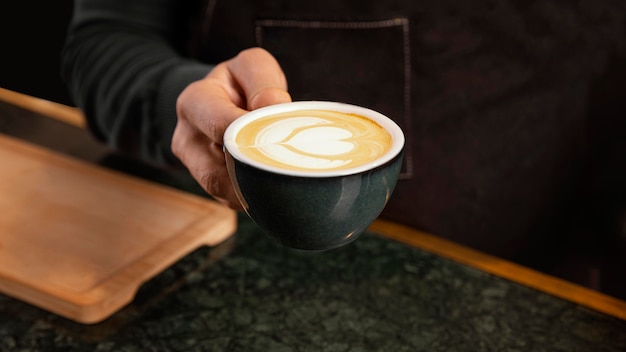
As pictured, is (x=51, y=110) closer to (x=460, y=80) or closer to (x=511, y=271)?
(x=460, y=80)

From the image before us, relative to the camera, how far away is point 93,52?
1687mm

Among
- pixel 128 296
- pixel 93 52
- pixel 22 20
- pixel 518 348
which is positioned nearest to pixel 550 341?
pixel 518 348

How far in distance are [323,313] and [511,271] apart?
0.35 meters

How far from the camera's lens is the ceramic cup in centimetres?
73

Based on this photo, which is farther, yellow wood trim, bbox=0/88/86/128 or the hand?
yellow wood trim, bbox=0/88/86/128

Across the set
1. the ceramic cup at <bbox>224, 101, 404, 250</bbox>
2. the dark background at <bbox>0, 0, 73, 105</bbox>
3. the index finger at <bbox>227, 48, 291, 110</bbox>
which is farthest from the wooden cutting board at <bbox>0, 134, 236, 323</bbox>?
the dark background at <bbox>0, 0, 73, 105</bbox>

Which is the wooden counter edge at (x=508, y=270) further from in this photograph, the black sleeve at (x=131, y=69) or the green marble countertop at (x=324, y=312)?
the black sleeve at (x=131, y=69)

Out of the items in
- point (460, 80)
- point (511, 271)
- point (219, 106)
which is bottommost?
point (511, 271)

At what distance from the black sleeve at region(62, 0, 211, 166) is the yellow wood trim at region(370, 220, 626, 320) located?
486mm

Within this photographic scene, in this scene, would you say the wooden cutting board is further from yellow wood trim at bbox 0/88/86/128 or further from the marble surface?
yellow wood trim at bbox 0/88/86/128

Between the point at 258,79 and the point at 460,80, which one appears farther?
the point at 460,80

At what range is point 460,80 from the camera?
4.88 feet

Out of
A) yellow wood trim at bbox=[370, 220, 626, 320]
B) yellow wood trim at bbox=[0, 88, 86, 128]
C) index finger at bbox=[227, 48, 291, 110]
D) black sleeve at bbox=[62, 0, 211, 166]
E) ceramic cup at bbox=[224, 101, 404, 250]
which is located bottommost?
yellow wood trim at bbox=[370, 220, 626, 320]

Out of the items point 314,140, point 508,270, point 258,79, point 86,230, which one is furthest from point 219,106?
point 508,270
